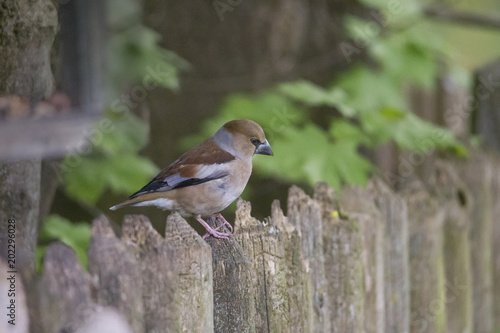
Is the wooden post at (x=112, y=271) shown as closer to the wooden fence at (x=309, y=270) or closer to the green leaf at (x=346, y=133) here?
the wooden fence at (x=309, y=270)

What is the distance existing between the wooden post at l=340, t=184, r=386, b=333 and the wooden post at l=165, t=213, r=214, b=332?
101cm

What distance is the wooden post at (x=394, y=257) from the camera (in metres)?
2.89

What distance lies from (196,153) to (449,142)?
7.76 feet

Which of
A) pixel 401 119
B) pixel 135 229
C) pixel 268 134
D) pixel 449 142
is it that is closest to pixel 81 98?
pixel 268 134

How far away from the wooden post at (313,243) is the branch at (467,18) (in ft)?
10.5

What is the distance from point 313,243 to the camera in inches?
96.7

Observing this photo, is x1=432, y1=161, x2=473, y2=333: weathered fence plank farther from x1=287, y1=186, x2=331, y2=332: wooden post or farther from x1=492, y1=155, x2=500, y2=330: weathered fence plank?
x1=287, y1=186, x2=331, y2=332: wooden post

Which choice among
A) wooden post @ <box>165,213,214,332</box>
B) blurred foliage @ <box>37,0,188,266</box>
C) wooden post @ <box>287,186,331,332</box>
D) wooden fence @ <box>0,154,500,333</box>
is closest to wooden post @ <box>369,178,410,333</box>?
wooden fence @ <box>0,154,500,333</box>

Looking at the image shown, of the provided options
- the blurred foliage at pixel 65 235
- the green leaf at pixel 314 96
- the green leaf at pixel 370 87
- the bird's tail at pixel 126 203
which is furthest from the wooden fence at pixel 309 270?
the blurred foliage at pixel 65 235

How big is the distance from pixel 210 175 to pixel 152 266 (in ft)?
1.74

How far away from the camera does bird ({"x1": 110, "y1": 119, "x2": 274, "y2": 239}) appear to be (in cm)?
199

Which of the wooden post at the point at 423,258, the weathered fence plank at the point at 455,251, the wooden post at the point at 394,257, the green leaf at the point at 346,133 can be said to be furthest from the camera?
the green leaf at the point at 346,133

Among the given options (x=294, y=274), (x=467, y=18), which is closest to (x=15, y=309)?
(x=294, y=274)

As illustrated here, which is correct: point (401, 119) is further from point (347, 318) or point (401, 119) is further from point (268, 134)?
point (347, 318)
